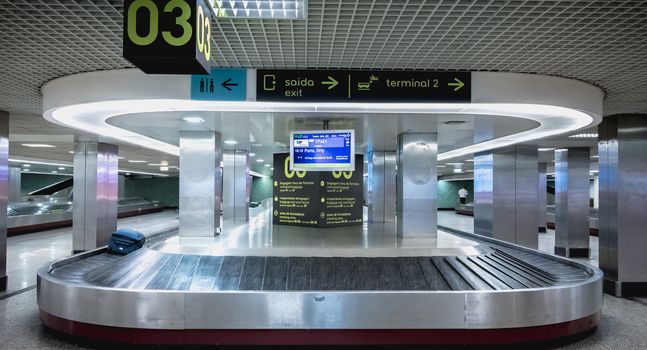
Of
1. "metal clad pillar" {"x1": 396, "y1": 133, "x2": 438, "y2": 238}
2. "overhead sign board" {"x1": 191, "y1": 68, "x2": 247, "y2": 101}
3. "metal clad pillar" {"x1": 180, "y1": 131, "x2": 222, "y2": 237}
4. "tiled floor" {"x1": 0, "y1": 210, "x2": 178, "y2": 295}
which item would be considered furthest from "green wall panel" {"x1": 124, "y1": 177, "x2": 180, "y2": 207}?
"overhead sign board" {"x1": 191, "y1": 68, "x2": 247, "y2": 101}

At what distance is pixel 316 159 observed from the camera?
22.8 feet

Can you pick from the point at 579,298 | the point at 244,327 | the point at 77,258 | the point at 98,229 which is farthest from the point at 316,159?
the point at 98,229

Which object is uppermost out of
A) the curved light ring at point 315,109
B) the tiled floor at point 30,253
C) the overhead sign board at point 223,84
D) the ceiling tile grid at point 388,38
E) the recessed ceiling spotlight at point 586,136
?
the ceiling tile grid at point 388,38

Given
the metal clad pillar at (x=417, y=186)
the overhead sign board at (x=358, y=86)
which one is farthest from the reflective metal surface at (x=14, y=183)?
the overhead sign board at (x=358, y=86)

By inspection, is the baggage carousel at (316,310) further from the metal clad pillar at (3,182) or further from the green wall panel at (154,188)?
the green wall panel at (154,188)

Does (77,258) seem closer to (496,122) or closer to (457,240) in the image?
(457,240)

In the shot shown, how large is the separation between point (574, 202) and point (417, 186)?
776 cm

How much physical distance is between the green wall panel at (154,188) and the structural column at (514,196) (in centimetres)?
3083

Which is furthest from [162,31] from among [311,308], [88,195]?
[88,195]

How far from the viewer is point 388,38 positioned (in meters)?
4.04

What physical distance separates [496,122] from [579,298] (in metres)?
2.86

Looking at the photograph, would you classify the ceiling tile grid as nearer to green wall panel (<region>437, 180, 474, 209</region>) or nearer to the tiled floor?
the tiled floor

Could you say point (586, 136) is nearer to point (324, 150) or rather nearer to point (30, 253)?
point (324, 150)

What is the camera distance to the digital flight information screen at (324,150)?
680 centimetres
